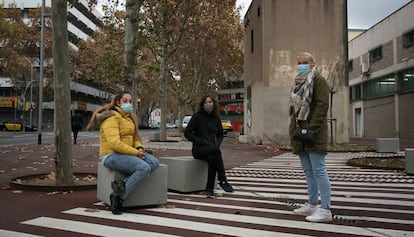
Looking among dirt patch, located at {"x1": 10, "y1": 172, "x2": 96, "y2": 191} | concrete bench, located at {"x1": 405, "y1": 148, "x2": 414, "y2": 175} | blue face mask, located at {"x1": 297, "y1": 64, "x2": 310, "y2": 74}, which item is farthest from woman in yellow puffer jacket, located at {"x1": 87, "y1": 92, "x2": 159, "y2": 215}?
concrete bench, located at {"x1": 405, "y1": 148, "x2": 414, "y2": 175}

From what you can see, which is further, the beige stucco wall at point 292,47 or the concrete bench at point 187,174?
the beige stucco wall at point 292,47

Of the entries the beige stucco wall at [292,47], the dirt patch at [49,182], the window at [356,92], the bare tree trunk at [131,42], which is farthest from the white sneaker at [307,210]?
the window at [356,92]

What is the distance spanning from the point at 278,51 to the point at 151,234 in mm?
A: 20206

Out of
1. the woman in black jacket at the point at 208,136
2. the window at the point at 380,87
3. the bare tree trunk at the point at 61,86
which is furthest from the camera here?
the window at the point at 380,87

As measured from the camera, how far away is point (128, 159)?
6.35m

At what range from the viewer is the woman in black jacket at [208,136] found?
7.89 m

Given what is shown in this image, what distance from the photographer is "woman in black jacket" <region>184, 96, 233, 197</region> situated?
25.9 ft

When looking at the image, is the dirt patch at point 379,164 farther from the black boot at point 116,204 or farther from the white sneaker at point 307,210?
the black boot at point 116,204

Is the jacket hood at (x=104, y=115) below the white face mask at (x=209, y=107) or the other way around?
below

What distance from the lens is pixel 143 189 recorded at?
6.53m

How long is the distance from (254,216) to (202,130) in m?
2.44

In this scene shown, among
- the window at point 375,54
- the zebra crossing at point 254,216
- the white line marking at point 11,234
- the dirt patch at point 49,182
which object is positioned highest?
the window at point 375,54

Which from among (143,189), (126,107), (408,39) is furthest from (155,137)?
(143,189)

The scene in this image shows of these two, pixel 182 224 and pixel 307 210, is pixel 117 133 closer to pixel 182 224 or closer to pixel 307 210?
pixel 182 224
